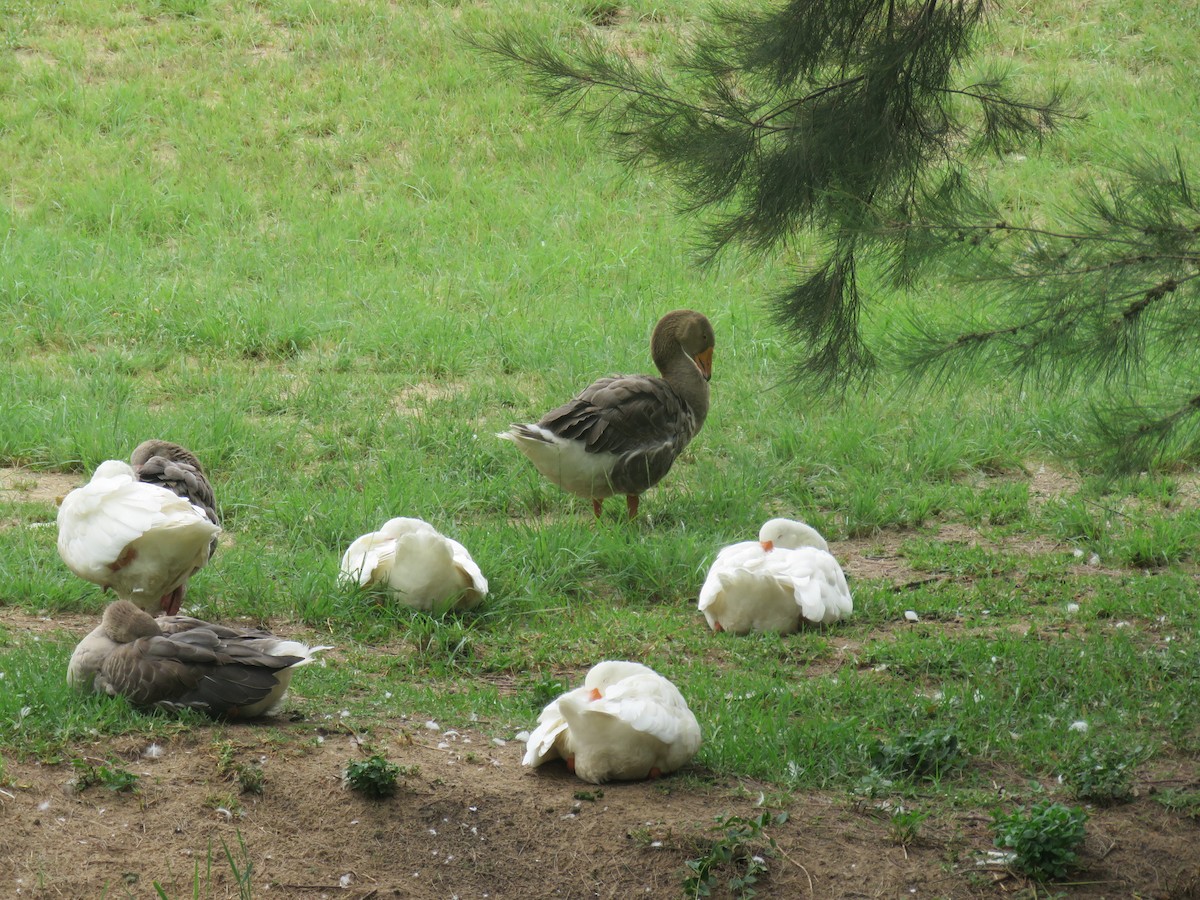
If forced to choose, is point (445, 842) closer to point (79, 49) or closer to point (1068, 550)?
point (1068, 550)

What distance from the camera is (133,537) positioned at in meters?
4.61

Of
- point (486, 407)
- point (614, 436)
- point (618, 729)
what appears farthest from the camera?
point (486, 407)

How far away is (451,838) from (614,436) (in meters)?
3.21

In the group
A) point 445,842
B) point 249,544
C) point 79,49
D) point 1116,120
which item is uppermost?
point 1116,120

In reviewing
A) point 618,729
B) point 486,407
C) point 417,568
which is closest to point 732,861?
point 618,729

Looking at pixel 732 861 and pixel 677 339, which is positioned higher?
pixel 677 339

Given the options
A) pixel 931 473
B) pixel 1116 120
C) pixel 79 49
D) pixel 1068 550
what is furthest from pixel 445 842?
pixel 79 49

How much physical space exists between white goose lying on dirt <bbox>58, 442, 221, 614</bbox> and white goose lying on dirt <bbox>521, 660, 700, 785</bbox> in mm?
1714

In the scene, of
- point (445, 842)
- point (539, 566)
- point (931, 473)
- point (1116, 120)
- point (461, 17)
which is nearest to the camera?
point (445, 842)

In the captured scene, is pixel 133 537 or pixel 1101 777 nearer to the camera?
pixel 1101 777

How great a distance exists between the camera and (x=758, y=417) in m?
8.12

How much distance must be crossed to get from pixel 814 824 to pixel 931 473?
13.9 feet

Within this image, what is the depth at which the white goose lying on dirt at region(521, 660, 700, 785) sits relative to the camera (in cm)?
368

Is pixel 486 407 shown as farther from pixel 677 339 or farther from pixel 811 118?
pixel 811 118
